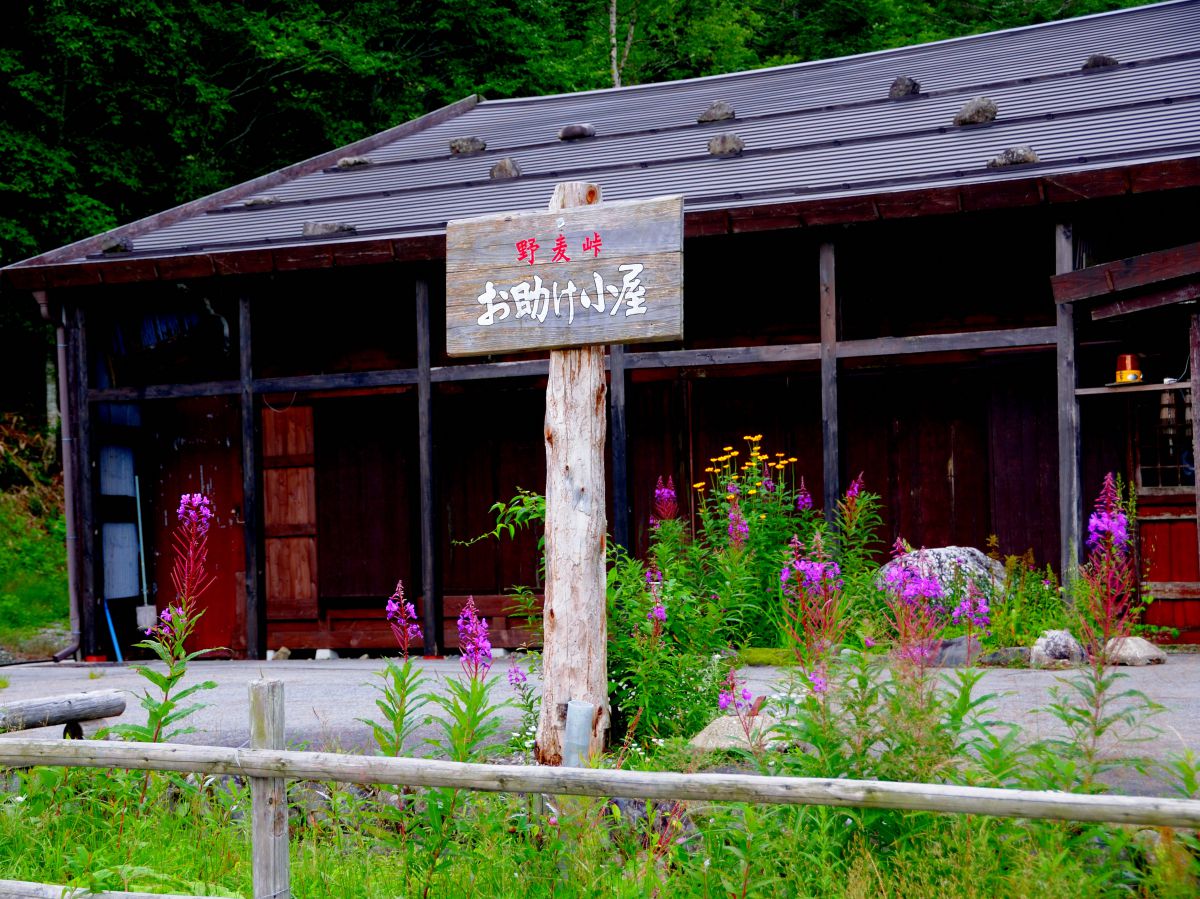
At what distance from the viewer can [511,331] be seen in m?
5.15

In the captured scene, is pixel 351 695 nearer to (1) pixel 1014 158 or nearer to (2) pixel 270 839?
(2) pixel 270 839

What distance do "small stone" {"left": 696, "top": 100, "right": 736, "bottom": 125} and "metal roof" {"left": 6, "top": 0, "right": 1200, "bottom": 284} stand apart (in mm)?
139

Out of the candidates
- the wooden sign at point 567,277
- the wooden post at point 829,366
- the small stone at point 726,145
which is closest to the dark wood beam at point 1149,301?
the wooden post at point 829,366

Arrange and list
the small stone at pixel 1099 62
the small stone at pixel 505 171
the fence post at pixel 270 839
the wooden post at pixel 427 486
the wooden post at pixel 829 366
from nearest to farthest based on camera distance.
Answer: the fence post at pixel 270 839, the wooden post at pixel 829 366, the wooden post at pixel 427 486, the small stone at pixel 1099 62, the small stone at pixel 505 171

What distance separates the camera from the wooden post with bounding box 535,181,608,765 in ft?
16.6

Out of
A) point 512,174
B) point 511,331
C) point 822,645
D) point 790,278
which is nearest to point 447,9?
point 512,174

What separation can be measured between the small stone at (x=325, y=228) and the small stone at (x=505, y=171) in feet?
5.71

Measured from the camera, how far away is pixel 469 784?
12.6 ft

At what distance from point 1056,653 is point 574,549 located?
4.19 m

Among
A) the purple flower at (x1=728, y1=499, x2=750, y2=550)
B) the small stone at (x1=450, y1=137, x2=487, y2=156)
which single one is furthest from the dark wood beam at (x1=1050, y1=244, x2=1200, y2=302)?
the small stone at (x1=450, y1=137, x2=487, y2=156)

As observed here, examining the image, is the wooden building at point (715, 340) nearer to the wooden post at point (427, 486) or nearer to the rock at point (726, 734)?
the wooden post at point (427, 486)

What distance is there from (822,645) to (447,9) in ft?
68.2

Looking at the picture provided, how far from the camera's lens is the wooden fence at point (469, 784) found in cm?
328

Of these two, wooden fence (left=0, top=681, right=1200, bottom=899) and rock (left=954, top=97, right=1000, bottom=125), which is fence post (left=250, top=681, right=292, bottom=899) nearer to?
wooden fence (left=0, top=681, right=1200, bottom=899)
